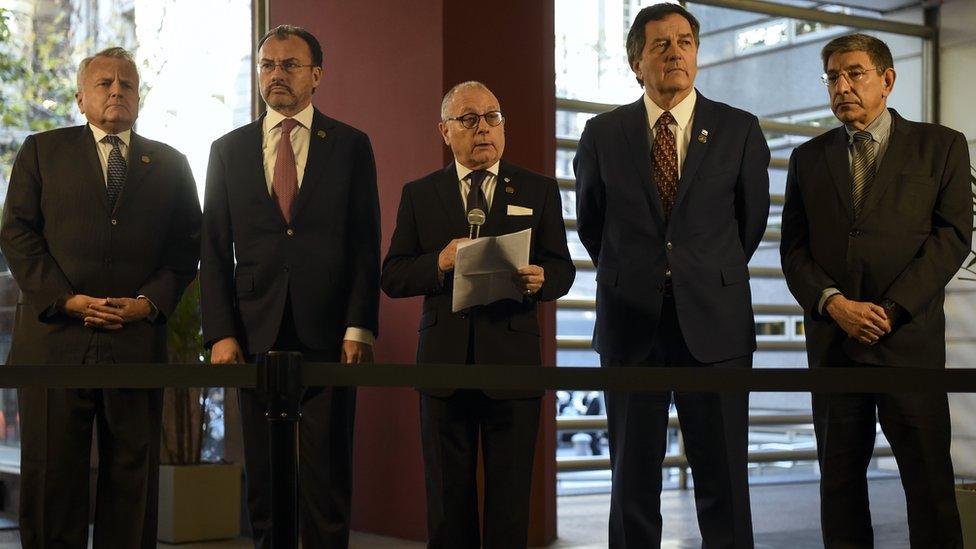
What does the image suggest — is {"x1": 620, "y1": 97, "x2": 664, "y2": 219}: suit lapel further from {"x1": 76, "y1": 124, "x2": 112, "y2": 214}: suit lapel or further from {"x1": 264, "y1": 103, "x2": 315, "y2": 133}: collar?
{"x1": 76, "y1": 124, "x2": 112, "y2": 214}: suit lapel

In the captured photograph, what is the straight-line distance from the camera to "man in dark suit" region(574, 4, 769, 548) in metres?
3.37

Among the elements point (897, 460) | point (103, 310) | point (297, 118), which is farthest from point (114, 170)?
point (897, 460)

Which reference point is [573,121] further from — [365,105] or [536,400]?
[536,400]

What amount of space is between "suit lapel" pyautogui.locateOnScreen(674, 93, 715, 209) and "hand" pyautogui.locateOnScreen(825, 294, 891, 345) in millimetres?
514

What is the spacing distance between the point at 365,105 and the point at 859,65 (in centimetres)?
293

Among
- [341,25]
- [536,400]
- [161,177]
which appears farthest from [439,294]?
[341,25]

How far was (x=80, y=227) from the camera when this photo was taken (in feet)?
12.2

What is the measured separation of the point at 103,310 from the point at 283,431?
1084 mm

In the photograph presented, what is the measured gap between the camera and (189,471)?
5758 mm

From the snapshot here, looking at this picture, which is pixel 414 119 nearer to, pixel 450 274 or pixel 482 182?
pixel 482 182

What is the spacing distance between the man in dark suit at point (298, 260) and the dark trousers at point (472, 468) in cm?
34

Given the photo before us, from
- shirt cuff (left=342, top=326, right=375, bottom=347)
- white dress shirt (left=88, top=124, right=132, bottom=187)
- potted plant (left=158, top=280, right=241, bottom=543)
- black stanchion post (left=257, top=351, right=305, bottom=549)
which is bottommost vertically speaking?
potted plant (left=158, top=280, right=241, bottom=543)

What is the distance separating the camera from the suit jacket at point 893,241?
11.3ft

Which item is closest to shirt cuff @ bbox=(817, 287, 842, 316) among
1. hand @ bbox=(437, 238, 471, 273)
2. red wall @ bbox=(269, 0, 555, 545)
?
hand @ bbox=(437, 238, 471, 273)
